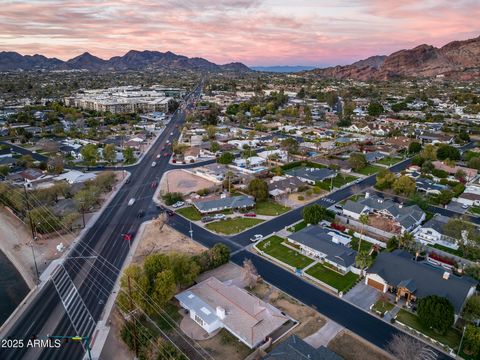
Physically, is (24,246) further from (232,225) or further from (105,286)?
(232,225)

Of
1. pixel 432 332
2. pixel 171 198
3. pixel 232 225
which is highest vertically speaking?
pixel 171 198

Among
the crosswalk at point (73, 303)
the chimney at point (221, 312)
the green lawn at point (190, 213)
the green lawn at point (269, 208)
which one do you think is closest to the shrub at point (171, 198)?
the green lawn at point (190, 213)

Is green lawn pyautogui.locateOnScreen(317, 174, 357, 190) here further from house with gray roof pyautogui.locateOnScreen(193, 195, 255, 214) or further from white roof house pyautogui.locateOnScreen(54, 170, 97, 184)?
white roof house pyautogui.locateOnScreen(54, 170, 97, 184)

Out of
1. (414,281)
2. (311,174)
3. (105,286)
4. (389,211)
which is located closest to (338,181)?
(311,174)

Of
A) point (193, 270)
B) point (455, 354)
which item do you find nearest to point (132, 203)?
point (193, 270)

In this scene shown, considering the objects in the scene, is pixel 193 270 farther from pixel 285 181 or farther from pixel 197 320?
pixel 285 181

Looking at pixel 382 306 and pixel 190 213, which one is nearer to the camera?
pixel 382 306

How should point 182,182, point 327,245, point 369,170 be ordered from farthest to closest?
point 369,170 → point 182,182 → point 327,245
